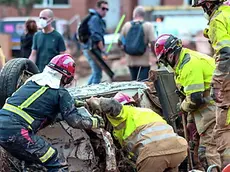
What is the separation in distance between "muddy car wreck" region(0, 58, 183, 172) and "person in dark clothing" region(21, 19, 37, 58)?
342 cm

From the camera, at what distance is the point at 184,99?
7078mm

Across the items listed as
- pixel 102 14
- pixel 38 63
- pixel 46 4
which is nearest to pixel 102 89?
pixel 38 63

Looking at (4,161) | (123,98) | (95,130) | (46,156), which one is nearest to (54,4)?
(123,98)

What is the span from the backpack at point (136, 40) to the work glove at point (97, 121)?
15.6ft

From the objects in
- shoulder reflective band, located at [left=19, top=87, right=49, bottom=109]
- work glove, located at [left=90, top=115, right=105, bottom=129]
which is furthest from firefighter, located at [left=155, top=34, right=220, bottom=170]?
shoulder reflective band, located at [left=19, top=87, right=49, bottom=109]

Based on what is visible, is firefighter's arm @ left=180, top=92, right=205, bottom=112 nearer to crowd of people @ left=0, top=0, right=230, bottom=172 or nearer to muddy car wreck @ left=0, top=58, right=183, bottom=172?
crowd of people @ left=0, top=0, right=230, bottom=172

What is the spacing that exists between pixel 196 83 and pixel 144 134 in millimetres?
783

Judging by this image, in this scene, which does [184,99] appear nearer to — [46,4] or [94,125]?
[94,125]

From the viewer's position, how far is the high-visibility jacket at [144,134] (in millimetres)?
6438

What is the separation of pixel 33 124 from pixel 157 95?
78.8 inches

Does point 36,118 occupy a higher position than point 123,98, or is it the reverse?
point 36,118

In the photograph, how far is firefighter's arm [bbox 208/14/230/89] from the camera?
20.6 ft

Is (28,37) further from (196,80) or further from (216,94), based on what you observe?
(216,94)

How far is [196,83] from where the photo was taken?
22.0ft
